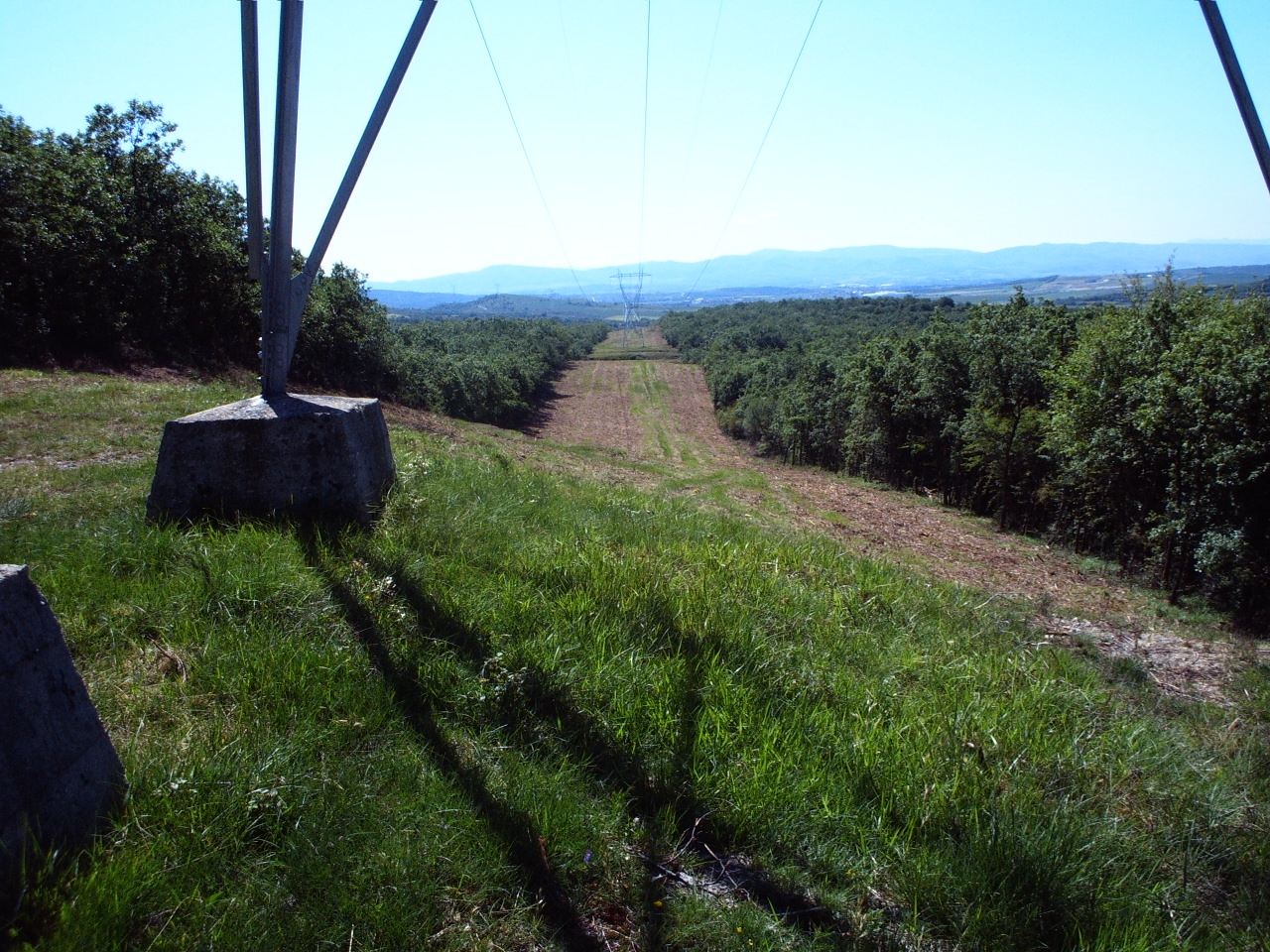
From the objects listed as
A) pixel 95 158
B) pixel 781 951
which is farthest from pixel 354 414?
pixel 95 158

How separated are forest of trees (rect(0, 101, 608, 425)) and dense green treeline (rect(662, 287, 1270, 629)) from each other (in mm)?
19633

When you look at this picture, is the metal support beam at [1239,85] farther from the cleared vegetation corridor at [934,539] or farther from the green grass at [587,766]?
the cleared vegetation corridor at [934,539]

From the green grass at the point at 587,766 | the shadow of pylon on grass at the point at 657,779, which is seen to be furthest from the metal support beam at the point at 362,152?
the shadow of pylon on grass at the point at 657,779

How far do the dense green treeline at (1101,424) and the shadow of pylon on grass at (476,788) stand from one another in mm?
16907

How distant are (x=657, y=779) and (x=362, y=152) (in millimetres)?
4990

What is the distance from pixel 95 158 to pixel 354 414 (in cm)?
1859

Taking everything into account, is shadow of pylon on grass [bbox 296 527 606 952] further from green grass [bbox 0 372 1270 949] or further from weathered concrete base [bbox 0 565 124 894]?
weathered concrete base [bbox 0 565 124 894]

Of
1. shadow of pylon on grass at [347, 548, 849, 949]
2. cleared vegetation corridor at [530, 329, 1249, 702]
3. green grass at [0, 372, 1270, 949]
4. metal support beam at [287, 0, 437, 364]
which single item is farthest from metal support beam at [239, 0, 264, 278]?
cleared vegetation corridor at [530, 329, 1249, 702]

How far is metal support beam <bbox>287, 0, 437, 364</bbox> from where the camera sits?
5.33 metres

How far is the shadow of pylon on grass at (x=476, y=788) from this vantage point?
2125mm

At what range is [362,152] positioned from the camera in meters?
5.45

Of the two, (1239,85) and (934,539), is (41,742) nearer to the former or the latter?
(1239,85)

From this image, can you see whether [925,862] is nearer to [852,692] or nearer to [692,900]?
[692,900]

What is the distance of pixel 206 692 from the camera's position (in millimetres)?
2863
